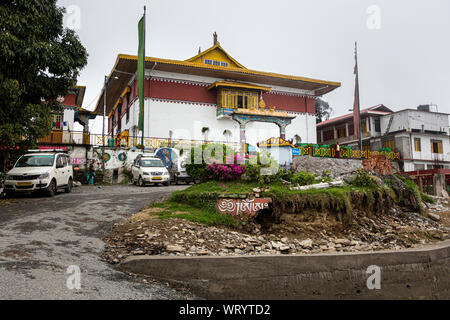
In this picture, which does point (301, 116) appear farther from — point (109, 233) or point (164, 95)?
point (109, 233)

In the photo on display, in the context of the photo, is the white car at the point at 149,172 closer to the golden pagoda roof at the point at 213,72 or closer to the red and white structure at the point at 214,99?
the red and white structure at the point at 214,99

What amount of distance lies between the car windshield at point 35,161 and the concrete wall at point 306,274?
10077mm

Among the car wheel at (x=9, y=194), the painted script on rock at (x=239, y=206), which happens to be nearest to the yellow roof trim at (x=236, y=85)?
the car wheel at (x=9, y=194)

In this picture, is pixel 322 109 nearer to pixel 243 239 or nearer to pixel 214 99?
pixel 214 99

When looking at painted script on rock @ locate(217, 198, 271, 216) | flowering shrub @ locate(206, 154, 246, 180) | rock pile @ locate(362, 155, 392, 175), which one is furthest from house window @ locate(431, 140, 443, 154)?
painted script on rock @ locate(217, 198, 271, 216)

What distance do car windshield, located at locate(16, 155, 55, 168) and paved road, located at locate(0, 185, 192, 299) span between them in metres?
3.90

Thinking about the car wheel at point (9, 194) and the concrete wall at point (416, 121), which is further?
the concrete wall at point (416, 121)

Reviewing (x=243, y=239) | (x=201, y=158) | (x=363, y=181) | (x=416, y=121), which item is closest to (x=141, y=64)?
(x=201, y=158)

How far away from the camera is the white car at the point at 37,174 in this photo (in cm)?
1346

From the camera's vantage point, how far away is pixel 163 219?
27.9 ft

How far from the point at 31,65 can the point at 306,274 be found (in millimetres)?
11189

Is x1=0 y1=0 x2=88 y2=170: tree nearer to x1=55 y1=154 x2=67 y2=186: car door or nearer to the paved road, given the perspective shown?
x1=55 y1=154 x2=67 y2=186: car door
